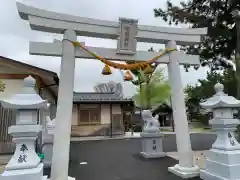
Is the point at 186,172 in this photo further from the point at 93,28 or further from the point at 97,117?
the point at 97,117

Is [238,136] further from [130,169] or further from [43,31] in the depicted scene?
[43,31]

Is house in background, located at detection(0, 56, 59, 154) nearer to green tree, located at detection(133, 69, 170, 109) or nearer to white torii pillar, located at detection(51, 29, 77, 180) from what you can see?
white torii pillar, located at detection(51, 29, 77, 180)

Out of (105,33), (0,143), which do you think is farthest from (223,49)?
(0,143)

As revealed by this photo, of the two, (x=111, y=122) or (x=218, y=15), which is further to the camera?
(x=111, y=122)

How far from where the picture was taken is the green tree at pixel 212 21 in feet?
23.7

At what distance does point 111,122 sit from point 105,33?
11.6 meters

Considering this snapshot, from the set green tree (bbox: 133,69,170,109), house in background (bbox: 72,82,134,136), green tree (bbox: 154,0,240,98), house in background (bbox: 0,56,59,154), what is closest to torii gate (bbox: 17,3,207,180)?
green tree (bbox: 154,0,240,98)

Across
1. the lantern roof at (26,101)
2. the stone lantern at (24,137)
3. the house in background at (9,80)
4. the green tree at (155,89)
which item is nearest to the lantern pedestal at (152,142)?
the house in background at (9,80)

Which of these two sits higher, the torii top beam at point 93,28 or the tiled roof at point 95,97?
the torii top beam at point 93,28

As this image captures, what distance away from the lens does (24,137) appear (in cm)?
333

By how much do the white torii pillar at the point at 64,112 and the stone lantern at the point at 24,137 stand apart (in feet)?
2.35

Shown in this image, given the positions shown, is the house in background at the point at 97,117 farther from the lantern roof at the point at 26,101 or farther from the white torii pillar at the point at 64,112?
the lantern roof at the point at 26,101

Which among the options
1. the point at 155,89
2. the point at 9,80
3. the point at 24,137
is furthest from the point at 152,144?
the point at 155,89

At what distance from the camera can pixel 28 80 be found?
3.62 meters
